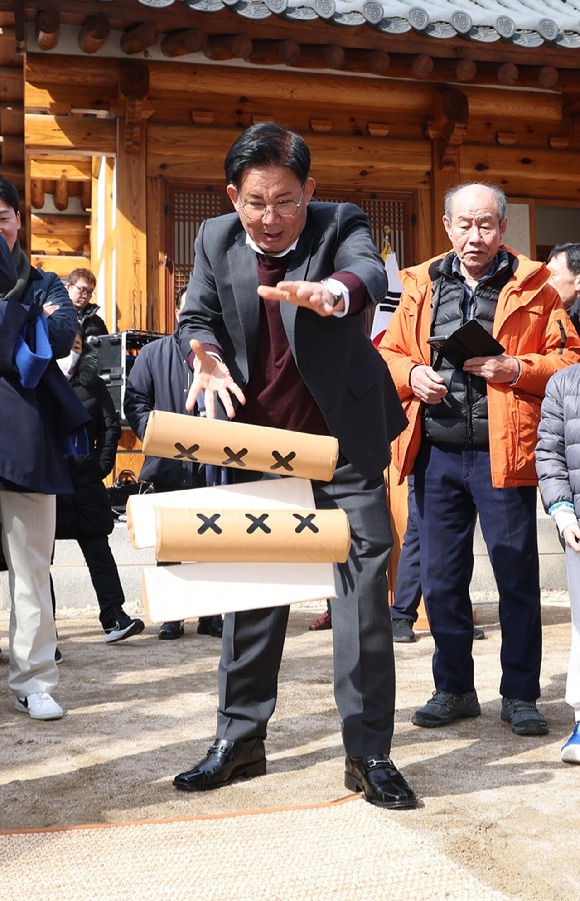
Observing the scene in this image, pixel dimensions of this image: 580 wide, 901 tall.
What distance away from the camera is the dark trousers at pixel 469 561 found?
377cm

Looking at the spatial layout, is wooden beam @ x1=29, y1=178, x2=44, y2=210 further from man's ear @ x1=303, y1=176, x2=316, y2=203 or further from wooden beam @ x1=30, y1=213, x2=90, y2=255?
man's ear @ x1=303, y1=176, x2=316, y2=203

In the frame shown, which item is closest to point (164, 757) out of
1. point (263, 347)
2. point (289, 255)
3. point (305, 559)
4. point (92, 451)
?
point (305, 559)

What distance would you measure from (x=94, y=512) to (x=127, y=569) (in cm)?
153

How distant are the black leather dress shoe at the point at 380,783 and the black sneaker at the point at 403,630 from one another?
2597mm

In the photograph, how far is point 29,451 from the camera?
12.7ft

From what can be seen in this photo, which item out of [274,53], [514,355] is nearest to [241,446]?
[514,355]

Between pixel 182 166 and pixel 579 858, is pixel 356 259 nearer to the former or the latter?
pixel 579 858

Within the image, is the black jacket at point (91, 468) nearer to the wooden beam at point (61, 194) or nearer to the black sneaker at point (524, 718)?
the black sneaker at point (524, 718)

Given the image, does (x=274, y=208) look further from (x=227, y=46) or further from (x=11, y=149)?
(x=11, y=149)

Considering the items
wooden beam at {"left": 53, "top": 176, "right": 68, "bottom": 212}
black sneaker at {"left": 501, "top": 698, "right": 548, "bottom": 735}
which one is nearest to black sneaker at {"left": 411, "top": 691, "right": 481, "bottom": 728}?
black sneaker at {"left": 501, "top": 698, "right": 548, "bottom": 735}

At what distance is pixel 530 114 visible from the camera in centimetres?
974

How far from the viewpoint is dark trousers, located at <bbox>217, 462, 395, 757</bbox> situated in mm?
2920

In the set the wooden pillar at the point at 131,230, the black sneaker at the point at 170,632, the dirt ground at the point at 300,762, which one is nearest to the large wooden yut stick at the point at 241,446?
the dirt ground at the point at 300,762

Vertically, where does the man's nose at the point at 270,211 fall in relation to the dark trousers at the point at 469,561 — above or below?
above
